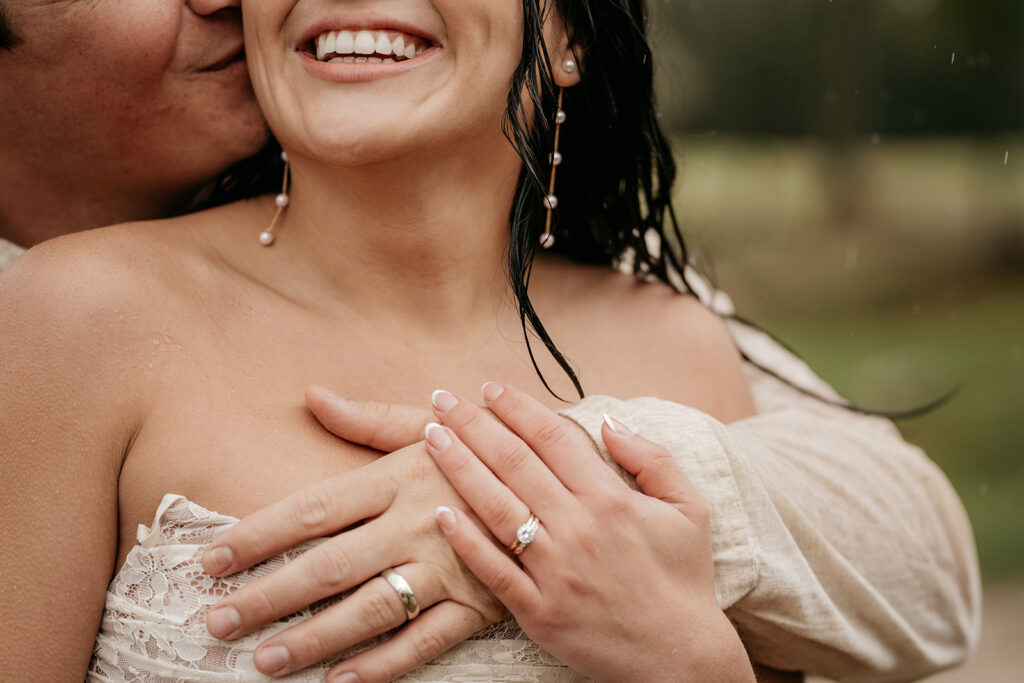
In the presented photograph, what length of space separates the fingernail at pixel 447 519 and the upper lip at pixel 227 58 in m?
1.15

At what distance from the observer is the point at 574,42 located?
2.38 meters

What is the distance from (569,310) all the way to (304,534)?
1.05m

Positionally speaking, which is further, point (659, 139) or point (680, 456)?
point (659, 139)

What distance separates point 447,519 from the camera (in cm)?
173

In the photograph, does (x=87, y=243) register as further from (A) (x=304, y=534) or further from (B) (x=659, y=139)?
(B) (x=659, y=139)

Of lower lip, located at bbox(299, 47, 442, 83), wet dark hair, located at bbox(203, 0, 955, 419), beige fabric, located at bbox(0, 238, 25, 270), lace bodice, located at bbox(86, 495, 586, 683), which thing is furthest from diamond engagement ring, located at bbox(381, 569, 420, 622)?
beige fabric, located at bbox(0, 238, 25, 270)

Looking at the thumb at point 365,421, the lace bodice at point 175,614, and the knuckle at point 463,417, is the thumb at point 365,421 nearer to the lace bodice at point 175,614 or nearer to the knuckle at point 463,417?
the knuckle at point 463,417

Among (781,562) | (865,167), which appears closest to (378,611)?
(781,562)

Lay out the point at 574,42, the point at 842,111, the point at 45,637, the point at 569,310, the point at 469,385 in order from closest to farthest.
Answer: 1. the point at 45,637
2. the point at 469,385
3. the point at 574,42
4. the point at 569,310
5. the point at 842,111

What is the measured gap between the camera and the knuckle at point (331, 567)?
1.67 m

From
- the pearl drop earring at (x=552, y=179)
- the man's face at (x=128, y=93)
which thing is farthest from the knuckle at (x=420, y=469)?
the man's face at (x=128, y=93)

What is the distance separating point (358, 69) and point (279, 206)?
1.41 feet

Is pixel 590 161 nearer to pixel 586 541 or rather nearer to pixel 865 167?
pixel 586 541

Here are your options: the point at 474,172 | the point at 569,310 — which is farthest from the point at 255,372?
the point at 569,310
